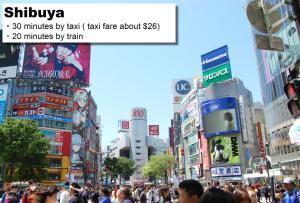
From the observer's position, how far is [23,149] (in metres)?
35.0

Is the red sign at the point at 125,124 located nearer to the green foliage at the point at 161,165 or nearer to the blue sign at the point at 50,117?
the green foliage at the point at 161,165

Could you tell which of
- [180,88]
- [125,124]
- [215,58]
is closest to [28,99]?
[215,58]

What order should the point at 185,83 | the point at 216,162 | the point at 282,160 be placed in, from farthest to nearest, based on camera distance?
the point at 185,83
the point at 216,162
the point at 282,160

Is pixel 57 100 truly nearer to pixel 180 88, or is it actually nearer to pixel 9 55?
pixel 9 55

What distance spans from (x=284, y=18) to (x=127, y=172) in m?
98.9

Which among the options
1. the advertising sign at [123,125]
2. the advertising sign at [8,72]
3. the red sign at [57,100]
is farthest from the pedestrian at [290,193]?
the advertising sign at [123,125]

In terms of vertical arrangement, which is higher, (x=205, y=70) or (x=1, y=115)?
(x=205, y=70)

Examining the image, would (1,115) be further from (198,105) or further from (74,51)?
(198,105)

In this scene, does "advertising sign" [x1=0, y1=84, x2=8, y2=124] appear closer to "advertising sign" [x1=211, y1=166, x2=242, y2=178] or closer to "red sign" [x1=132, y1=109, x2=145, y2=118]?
"advertising sign" [x1=211, y1=166, x2=242, y2=178]

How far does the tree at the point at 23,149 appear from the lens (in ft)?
114

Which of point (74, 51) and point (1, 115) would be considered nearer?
point (1, 115)

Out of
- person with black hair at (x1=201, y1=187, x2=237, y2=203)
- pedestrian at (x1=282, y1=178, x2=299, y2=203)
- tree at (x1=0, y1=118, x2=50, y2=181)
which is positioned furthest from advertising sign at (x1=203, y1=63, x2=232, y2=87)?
person with black hair at (x1=201, y1=187, x2=237, y2=203)

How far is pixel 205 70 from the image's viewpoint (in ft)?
208

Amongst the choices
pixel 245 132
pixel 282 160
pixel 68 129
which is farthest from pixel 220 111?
pixel 68 129
